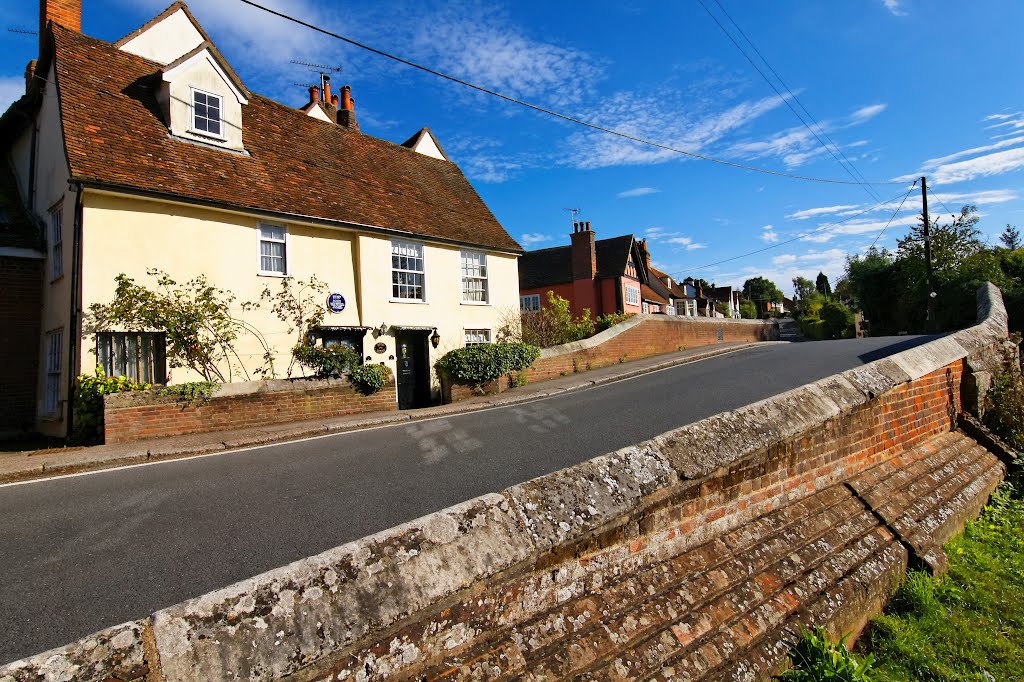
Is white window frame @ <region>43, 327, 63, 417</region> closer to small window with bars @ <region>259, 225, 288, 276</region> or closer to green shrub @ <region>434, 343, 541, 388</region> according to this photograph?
small window with bars @ <region>259, 225, 288, 276</region>

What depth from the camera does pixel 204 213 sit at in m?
12.7

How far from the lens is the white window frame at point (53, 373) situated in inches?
464

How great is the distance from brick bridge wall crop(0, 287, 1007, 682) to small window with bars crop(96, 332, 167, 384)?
471 inches

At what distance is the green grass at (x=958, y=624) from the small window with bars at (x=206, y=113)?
16.3 metres

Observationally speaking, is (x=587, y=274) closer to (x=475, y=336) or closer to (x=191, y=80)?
(x=475, y=336)

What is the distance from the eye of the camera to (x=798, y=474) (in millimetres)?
3572

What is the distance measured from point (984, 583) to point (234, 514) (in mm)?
6437

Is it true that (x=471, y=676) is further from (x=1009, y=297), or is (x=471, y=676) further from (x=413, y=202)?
(x=1009, y=297)

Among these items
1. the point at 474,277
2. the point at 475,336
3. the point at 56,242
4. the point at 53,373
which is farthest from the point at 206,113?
the point at 475,336

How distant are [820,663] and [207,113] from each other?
16.6 meters

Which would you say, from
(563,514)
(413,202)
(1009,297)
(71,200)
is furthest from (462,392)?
(1009,297)

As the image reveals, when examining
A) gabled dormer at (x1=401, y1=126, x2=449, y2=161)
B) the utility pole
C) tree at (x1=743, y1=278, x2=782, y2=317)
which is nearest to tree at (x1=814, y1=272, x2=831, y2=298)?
tree at (x1=743, y1=278, x2=782, y2=317)

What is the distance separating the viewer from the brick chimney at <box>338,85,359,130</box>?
20.2m

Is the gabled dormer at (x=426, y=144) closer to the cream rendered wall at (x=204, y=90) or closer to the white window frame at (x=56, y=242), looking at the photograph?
the cream rendered wall at (x=204, y=90)
